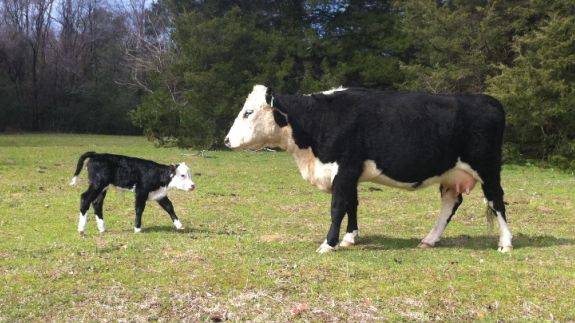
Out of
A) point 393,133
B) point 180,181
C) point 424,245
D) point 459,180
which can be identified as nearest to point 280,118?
point 393,133

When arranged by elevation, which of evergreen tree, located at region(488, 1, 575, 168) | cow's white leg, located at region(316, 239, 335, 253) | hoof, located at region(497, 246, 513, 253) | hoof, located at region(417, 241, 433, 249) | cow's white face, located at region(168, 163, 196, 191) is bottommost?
hoof, located at region(417, 241, 433, 249)

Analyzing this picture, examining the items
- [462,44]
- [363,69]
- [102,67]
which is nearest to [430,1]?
[462,44]

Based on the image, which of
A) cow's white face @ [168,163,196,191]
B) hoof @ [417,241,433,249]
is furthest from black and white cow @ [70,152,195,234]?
hoof @ [417,241,433,249]

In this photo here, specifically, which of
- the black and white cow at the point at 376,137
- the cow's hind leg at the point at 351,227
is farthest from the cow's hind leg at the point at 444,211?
the cow's hind leg at the point at 351,227

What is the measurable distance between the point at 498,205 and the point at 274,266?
11.6ft

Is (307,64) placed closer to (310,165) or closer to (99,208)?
(99,208)

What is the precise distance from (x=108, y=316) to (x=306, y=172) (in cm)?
361

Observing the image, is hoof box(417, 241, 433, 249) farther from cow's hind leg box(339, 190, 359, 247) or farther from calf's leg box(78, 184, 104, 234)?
calf's leg box(78, 184, 104, 234)

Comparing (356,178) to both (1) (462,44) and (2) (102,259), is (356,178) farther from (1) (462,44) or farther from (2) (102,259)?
(1) (462,44)

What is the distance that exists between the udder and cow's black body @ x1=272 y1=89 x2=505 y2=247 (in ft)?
0.50

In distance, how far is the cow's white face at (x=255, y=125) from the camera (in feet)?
26.7

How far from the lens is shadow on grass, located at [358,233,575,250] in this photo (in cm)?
883

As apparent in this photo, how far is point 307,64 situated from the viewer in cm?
3719

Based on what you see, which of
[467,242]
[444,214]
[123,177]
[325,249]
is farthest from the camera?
[123,177]
